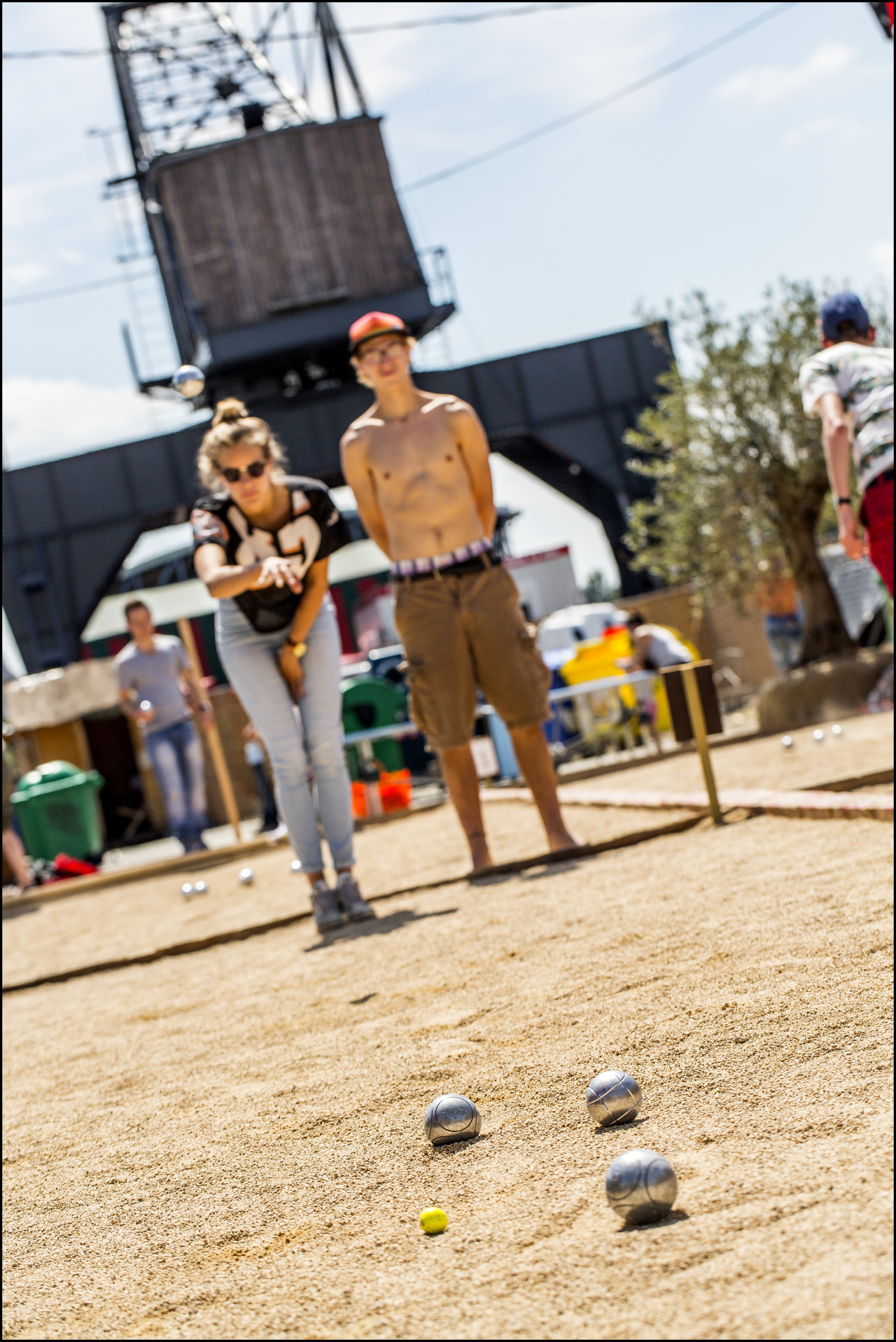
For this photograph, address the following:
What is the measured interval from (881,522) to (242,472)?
2.14m

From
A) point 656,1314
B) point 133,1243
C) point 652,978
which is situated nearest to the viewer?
point 656,1314

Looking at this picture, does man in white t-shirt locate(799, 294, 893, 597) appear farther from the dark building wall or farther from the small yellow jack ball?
the dark building wall

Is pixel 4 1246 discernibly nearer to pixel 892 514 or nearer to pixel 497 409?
pixel 892 514

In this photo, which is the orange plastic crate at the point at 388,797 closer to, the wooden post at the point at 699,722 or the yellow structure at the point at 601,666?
the yellow structure at the point at 601,666

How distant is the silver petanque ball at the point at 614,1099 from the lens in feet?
6.43

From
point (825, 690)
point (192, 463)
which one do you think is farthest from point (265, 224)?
point (825, 690)

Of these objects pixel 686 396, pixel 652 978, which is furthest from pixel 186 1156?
pixel 686 396

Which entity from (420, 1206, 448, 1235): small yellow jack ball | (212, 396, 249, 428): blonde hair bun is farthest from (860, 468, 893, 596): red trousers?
(420, 1206, 448, 1235): small yellow jack ball

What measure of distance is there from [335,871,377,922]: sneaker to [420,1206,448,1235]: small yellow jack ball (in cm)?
302

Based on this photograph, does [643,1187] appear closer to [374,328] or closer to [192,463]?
[374,328]

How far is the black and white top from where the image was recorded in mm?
4855

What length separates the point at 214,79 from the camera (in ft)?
86.6

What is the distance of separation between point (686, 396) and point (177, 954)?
11.1 m

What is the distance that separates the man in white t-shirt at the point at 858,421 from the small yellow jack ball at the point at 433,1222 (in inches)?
133
